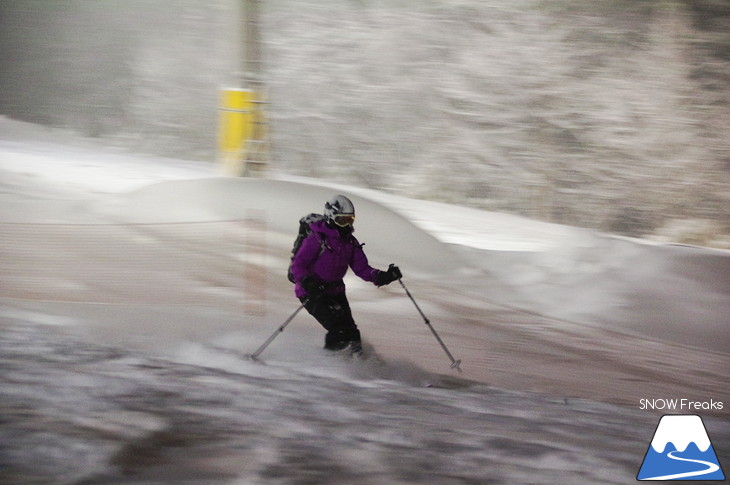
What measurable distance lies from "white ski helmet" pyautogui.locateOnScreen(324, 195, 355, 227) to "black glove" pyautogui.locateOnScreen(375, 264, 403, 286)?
1.66 feet

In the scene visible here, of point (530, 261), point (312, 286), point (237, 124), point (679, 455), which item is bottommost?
point (679, 455)

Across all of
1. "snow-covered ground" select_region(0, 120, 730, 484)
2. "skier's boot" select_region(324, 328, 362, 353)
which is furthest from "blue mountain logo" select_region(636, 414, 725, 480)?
"skier's boot" select_region(324, 328, 362, 353)

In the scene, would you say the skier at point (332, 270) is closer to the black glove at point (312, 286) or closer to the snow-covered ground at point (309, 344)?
the black glove at point (312, 286)

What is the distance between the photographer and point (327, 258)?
7559 millimetres

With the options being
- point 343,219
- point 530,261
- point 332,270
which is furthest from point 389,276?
point 530,261

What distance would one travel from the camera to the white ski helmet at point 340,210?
291 inches

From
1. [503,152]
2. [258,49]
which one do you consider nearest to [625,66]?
[503,152]

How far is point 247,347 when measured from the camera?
8.20m

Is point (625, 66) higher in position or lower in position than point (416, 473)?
higher

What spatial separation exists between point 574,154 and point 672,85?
1938 millimetres

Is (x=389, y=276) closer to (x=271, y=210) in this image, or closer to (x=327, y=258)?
(x=327, y=258)

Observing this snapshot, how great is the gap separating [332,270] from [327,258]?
0.12 m

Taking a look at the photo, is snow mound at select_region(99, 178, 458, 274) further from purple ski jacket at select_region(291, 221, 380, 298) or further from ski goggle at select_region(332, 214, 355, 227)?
ski goggle at select_region(332, 214, 355, 227)

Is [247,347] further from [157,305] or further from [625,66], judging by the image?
[625,66]
